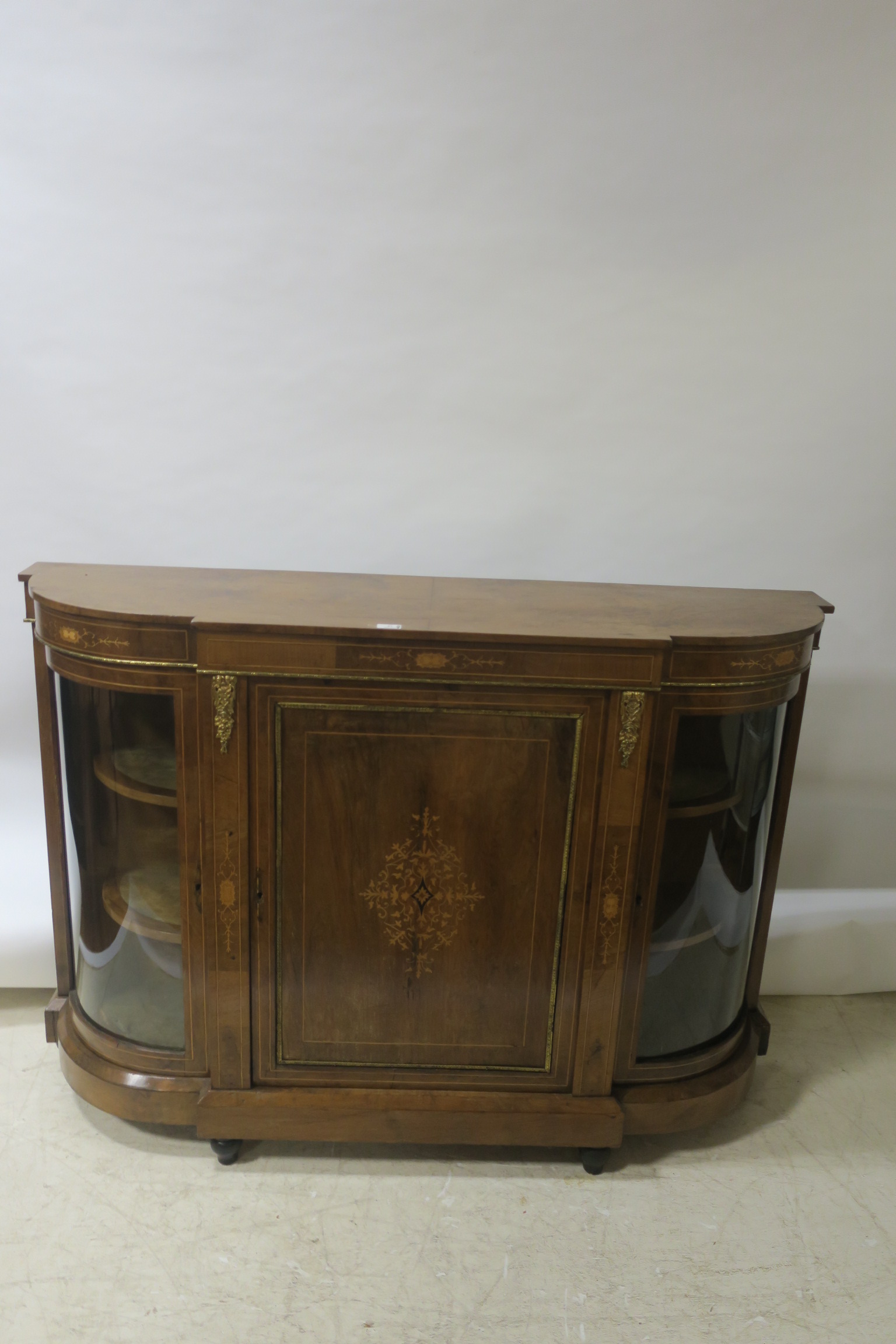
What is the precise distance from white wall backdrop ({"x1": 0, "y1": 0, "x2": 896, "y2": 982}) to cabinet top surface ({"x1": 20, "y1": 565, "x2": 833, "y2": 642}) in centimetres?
31

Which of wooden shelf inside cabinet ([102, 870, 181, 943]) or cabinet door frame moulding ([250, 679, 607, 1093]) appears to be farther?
wooden shelf inside cabinet ([102, 870, 181, 943])

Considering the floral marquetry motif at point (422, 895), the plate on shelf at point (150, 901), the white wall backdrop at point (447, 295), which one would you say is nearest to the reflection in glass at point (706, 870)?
the floral marquetry motif at point (422, 895)

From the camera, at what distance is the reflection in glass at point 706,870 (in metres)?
1.80

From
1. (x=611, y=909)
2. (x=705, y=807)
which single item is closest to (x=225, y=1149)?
(x=611, y=909)

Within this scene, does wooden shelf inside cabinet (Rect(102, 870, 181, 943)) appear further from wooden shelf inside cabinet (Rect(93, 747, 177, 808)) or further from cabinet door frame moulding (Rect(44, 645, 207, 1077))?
wooden shelf inside cabinet (Rect(93, 747, 177, 808))

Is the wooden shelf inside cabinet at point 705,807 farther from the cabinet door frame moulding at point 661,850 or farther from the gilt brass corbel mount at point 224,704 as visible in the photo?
the gilt brass corbel mount at point 224,704

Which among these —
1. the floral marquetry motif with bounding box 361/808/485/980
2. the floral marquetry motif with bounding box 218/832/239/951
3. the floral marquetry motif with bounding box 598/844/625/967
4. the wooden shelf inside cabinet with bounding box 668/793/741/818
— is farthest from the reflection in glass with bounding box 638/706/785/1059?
the floral marquetry motif with bounding box 218/832/239/951

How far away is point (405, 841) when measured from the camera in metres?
1.70

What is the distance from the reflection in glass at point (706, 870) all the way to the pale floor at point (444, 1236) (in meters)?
0.27

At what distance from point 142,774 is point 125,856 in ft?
0.59

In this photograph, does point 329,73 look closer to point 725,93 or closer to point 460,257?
point 460,257

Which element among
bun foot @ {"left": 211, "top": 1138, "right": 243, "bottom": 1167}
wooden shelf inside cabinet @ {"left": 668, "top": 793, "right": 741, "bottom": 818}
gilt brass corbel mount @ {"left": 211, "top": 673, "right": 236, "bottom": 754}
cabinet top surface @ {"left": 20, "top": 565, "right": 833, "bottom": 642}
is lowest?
bun foot @ {"left": 211, "top": 1138, "right": 243, "bottom": 1167}

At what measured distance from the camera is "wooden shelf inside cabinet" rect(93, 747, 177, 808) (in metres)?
1.71

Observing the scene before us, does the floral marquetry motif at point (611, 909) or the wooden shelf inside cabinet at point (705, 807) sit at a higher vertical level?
the wooden shelf inside cabinet at point (705, 807)
